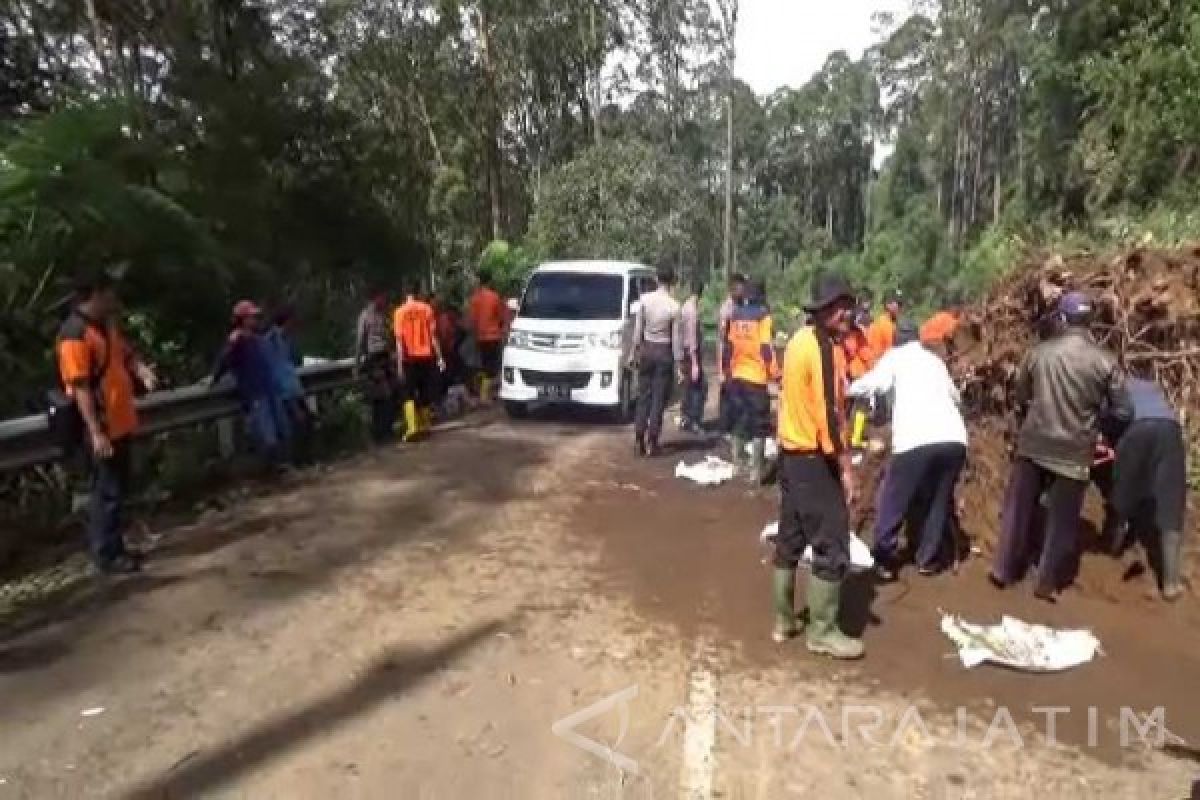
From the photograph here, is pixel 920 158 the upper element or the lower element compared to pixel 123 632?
upper

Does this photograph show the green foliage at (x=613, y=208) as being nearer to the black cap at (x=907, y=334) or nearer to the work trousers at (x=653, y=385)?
the work trousers at (x=653, y=385)

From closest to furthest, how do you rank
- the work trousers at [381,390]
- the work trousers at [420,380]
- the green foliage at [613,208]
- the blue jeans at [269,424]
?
the blue jeans at [269,424], the work trousers at [381,390], the work trousers at [420,380], the green foliage at [613,208]

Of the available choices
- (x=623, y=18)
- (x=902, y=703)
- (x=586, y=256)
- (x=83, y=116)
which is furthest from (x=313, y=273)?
(x=623, y=18)

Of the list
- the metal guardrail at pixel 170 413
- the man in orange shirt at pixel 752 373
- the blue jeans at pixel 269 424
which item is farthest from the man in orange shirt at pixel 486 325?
the man in orange shirt at pixel 752 373

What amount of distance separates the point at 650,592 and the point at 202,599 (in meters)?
2.51

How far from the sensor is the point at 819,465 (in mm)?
5137

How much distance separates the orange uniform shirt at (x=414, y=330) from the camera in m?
11.1

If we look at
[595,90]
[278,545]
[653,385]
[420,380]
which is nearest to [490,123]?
[595,90]

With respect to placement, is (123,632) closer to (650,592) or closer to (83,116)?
(650,592)

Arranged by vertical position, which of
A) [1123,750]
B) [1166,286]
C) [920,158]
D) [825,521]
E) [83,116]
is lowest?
[1123,750]

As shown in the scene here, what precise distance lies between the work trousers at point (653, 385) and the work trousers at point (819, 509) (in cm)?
484

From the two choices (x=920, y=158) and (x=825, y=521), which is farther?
(x=920, y=158)

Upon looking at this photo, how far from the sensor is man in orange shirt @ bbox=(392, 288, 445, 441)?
36.4ft

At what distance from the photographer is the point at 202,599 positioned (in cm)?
584
